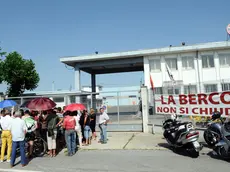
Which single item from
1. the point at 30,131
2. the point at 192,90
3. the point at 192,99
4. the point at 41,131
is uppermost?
the point at 192,90

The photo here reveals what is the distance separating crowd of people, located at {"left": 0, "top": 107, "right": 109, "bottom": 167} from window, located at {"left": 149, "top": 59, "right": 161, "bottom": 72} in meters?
16.6

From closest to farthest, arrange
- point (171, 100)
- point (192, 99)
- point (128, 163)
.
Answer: point (128, 163)
point (192, 99)
point (171, 100)

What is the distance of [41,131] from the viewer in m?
8.64

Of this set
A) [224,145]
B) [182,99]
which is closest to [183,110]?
[182,99]

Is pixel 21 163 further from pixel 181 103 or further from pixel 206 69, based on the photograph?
pixel 206 69

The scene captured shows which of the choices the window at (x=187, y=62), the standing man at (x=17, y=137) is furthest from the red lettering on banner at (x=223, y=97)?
the window at (x=187, y=62)

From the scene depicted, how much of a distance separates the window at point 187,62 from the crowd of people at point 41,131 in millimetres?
17548

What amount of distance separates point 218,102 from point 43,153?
24.5 ft

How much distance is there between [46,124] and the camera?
26.9ft

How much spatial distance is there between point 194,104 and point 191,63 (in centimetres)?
1567

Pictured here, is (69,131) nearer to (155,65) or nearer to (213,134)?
(213,134)

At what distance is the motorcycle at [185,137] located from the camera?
268 inches

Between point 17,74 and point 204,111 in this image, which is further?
point 17,74

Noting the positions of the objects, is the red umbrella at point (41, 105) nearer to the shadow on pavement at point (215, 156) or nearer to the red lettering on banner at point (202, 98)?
the shadow on pavement at point (215, 156)
